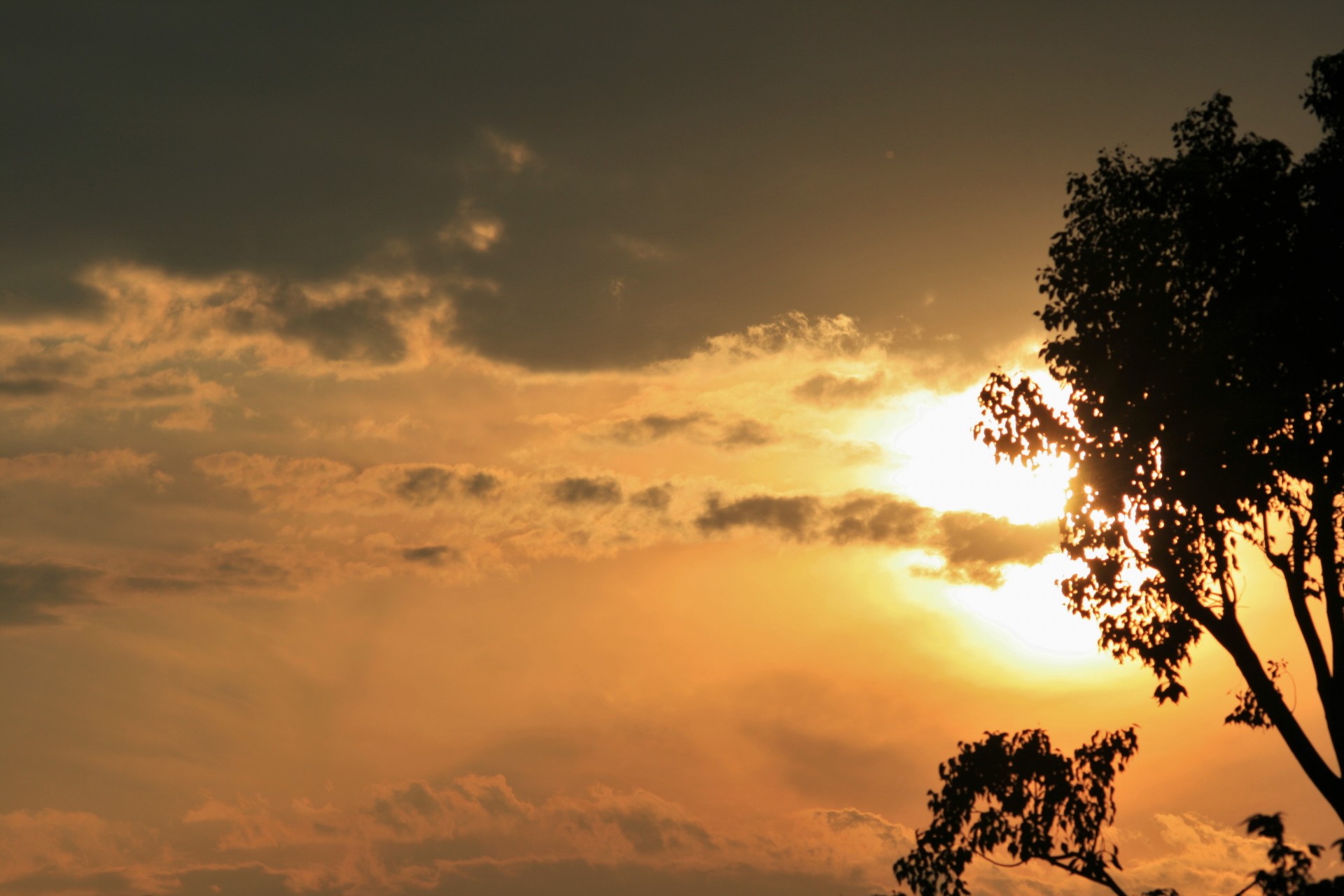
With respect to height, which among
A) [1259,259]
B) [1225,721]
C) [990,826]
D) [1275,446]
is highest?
[1259,259]

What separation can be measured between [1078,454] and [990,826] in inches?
327

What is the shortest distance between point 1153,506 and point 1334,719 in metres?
5.36

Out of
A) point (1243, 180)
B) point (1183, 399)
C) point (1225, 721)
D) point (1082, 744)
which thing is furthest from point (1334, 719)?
point (1243, 180)

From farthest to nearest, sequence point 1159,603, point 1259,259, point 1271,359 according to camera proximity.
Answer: point 1159,603
point 1259,259
point 1271,359

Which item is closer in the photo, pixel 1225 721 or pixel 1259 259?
pixel 1259 259

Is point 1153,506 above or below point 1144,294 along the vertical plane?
below

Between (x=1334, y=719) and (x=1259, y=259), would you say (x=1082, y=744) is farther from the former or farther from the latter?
(x=1259, y=259)

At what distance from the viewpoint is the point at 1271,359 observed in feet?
80.8

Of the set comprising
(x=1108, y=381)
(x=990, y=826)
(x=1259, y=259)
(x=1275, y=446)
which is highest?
(x=1259, y=259)

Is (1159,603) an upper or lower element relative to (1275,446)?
lower

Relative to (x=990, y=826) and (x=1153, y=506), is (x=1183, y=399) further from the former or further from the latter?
(x=990, y=826)

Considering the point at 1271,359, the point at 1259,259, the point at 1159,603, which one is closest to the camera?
the point at 1271,359

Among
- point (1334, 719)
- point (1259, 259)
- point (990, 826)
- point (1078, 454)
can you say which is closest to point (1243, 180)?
point (1259, 259)

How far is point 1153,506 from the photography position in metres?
26.9
